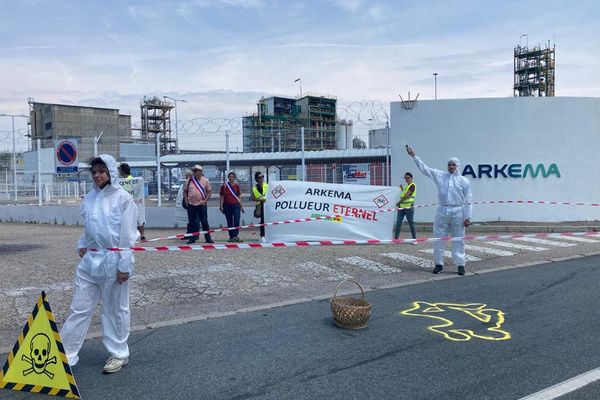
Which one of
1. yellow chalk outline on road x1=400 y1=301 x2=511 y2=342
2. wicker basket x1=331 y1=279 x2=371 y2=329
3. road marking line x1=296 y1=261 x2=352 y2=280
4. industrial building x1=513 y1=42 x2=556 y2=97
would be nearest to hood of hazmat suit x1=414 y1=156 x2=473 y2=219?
road marking line x1=296 y1=261 x2=352 y2=280

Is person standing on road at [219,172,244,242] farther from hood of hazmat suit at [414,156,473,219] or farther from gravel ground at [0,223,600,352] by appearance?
hood of hazmat suit at [414,156,473,219]

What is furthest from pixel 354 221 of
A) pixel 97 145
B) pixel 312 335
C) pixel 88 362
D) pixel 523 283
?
pixel 97 145

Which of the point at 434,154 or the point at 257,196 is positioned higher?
the point at 434,154

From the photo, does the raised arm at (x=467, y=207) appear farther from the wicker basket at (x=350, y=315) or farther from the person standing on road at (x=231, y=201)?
the person standing on road at (x=231, y=201)

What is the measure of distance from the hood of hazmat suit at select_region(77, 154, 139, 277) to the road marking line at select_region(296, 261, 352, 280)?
4.66 meters

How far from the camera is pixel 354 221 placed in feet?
39.8

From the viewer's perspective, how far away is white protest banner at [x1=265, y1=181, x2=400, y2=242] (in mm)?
12102

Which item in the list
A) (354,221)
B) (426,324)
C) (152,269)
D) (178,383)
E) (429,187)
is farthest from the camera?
(429,187)

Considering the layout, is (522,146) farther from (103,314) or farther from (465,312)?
(103,314)

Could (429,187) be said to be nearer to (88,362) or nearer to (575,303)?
(575,303)

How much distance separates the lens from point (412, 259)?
10.1m

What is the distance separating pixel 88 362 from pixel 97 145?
13565 millimetres

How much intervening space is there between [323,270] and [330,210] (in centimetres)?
331

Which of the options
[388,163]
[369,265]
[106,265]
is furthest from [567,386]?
[388,163]
